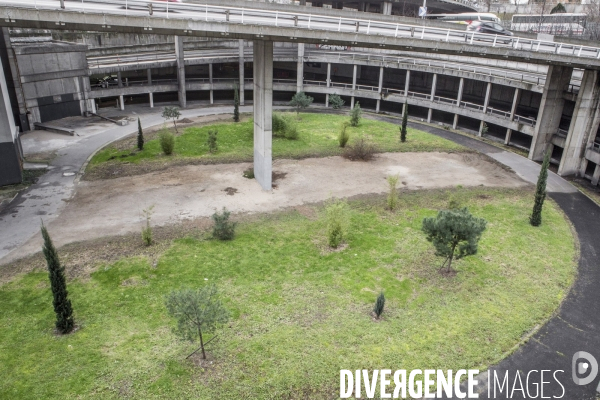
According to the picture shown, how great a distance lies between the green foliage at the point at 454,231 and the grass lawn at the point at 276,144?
19380mm

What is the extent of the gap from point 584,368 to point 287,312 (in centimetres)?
1130

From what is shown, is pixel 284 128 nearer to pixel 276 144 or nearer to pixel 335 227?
pixel 276 144

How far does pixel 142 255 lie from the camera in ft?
74.0

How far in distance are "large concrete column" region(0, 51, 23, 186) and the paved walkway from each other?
1.70 m

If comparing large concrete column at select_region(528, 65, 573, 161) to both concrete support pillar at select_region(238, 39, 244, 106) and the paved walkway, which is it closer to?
the paved walkway

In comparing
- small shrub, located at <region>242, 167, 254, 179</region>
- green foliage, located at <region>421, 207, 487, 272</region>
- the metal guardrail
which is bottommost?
small shrub, located at <region>242, 167, 254, 179</region>

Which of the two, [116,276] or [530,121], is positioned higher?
[530,121]

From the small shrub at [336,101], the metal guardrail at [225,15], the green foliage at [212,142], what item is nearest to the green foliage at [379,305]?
the metal guardrail at [225,15]

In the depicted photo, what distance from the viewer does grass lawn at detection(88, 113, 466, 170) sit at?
122 feet

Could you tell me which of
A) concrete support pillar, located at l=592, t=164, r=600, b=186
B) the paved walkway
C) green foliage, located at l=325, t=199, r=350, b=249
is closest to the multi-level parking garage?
concrete support pillar, located at l=592, t=164, r=600, b=186

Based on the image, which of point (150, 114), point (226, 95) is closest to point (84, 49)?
point (150, 114)

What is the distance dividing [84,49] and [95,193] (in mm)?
23738

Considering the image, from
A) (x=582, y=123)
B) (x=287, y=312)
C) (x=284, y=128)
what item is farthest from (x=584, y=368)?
(x=284, y=128)

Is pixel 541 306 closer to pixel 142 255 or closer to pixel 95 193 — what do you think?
pixel 142 255
